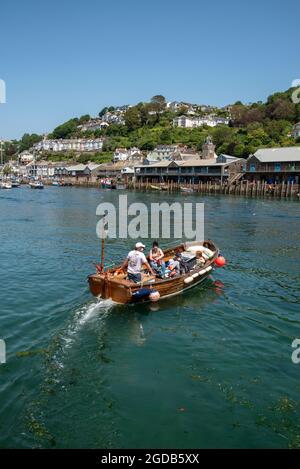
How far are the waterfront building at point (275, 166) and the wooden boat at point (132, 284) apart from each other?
66.9 metres

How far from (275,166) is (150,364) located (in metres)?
77.2

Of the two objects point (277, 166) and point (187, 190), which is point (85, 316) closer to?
point (277, 166)

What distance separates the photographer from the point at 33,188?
116500mm

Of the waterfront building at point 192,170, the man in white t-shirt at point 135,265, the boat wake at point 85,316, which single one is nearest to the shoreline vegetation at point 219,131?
the waterfront building at point 192,170

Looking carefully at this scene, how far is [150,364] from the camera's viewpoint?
11.2 metres

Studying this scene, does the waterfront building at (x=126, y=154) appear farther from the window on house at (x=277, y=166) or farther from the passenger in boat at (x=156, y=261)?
the passenger in boat at (x=156, y=261)

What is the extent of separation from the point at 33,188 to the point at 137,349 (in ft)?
363

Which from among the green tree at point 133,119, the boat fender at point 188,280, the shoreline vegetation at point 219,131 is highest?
the green tree at point 133,119

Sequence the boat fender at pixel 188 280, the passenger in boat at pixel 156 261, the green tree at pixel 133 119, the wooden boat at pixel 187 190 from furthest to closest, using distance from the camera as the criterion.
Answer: the green tree at pixel 133 119
the wooden boat at pixel 187 190
the passenger in boat at pixel 156 261
the boat fender at pixel 188 280

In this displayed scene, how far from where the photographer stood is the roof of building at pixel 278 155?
262 ft

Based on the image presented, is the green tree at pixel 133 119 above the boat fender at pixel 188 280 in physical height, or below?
above

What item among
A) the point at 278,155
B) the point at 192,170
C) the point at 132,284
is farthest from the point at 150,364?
the point at 192,170

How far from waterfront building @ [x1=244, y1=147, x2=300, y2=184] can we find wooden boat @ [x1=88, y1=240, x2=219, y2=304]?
6690 centimetres

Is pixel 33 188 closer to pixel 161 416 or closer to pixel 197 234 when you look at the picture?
pixel 197 234
